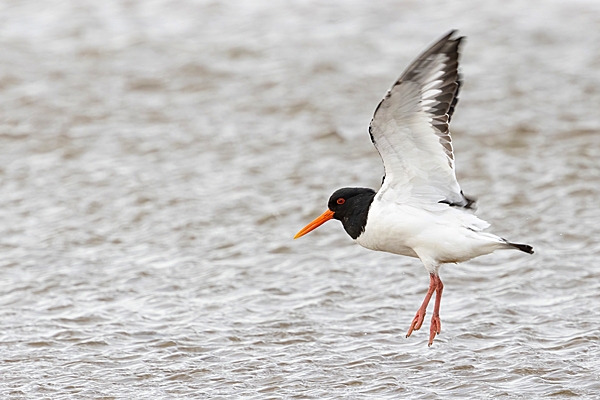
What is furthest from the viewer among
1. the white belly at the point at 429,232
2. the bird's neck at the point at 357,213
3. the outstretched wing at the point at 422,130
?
the bird's neck at the point at 357,213

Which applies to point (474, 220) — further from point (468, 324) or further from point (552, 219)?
point (552, 219)

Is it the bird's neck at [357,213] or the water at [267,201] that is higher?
the bird's neck at [357,213]

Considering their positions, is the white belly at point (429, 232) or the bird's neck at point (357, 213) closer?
the white belly at point (429, 232)

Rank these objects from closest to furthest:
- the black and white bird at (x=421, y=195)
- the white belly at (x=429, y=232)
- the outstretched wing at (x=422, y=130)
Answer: the outstretched wing at (x=422, y=130), the black and white bird at (x=421, y=195), the white belly at (x=429, y=232)

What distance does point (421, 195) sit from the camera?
5.90 m

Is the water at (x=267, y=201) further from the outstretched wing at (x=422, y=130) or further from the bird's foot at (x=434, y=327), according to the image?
the outstretched wing at (x=422, y=130)

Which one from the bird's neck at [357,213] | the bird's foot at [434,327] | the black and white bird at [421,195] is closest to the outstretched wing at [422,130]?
the black and white bird at [421,195]

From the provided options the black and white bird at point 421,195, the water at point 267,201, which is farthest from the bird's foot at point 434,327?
the water at point 267,201

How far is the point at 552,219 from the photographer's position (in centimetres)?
841

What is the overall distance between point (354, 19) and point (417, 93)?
30.1ft

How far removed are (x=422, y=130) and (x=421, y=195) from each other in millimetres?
560

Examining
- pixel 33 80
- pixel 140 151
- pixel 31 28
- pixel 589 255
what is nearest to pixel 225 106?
pixel 140 151

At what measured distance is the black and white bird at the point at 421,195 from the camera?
17.4 feet

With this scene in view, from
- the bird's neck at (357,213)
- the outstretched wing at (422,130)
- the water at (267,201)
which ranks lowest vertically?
the water at (267,201)
